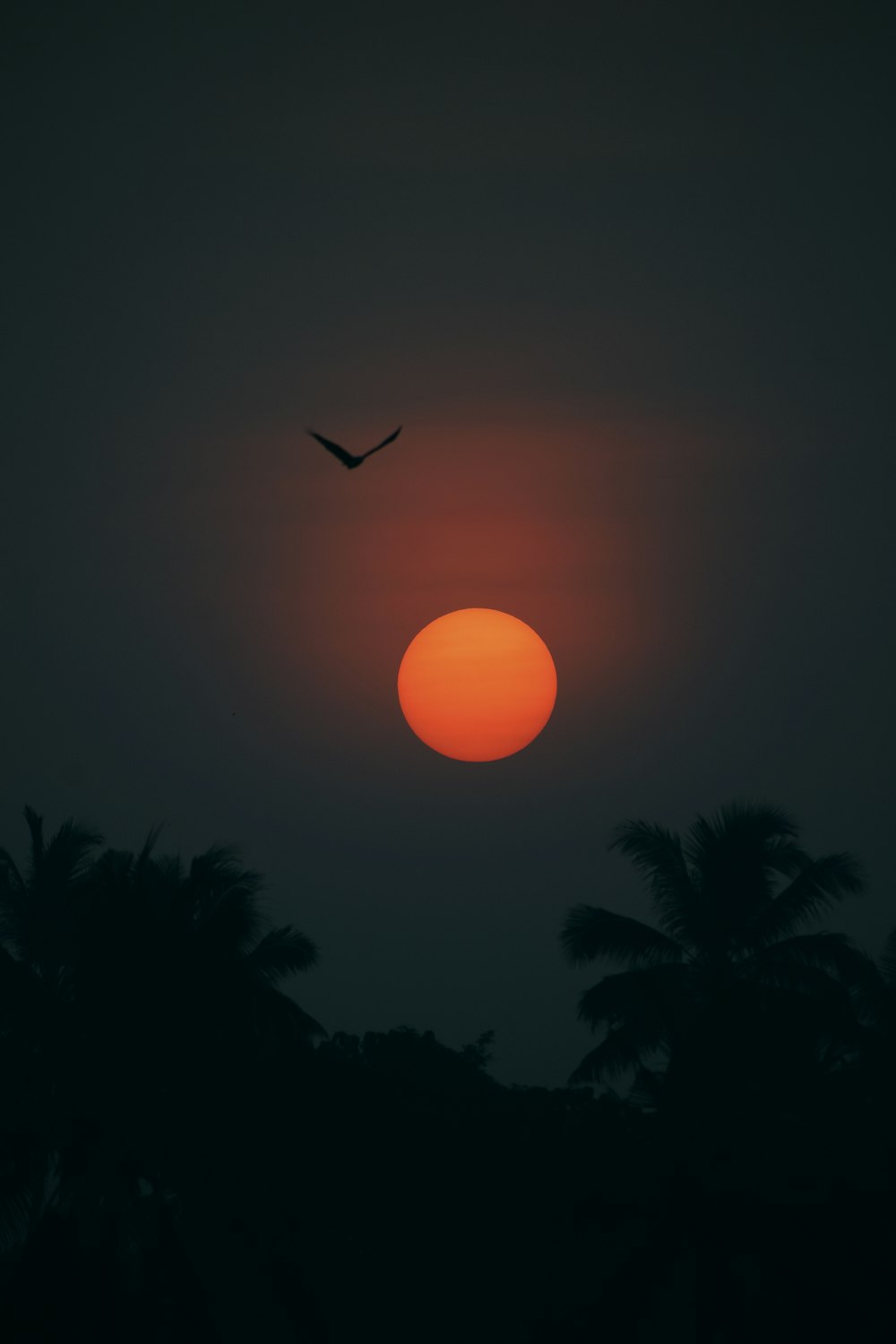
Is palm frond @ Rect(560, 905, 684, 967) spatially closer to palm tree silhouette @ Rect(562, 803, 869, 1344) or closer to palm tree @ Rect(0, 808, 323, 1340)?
palm tree silhouette @ Rect(562, 803, 869, 1344)

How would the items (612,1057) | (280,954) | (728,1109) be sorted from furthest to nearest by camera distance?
(612,1057) → (280,954) → (728,1109)

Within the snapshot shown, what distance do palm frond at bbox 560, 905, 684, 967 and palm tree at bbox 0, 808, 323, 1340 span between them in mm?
11896

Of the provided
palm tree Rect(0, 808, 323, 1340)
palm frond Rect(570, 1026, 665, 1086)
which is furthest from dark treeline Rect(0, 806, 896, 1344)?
palm frond Rect(570, 1026, 665, 1086)

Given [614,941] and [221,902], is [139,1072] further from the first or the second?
[614,941]

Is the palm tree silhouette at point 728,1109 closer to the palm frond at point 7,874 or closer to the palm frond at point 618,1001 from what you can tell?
the palm frond at point 618,1001

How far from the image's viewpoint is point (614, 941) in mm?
33438

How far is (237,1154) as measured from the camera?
20719 mm

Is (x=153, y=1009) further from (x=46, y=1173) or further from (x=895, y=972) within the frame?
(x=895, y=972)

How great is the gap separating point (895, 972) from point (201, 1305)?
21.5 m

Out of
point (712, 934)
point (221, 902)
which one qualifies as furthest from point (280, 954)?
point (712, 934)

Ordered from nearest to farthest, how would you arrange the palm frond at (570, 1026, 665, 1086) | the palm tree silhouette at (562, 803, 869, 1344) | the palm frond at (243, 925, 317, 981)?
the palm tree silhouette at (562, 803, 869, 1344) < the palm frond at (243, 925, 317, 981) < the palm frond at (570, 1026, 665, 1086)

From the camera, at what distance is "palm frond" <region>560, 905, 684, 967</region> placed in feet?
109

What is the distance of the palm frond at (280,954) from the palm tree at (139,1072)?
133 inches

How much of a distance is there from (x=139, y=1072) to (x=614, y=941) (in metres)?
14.8
